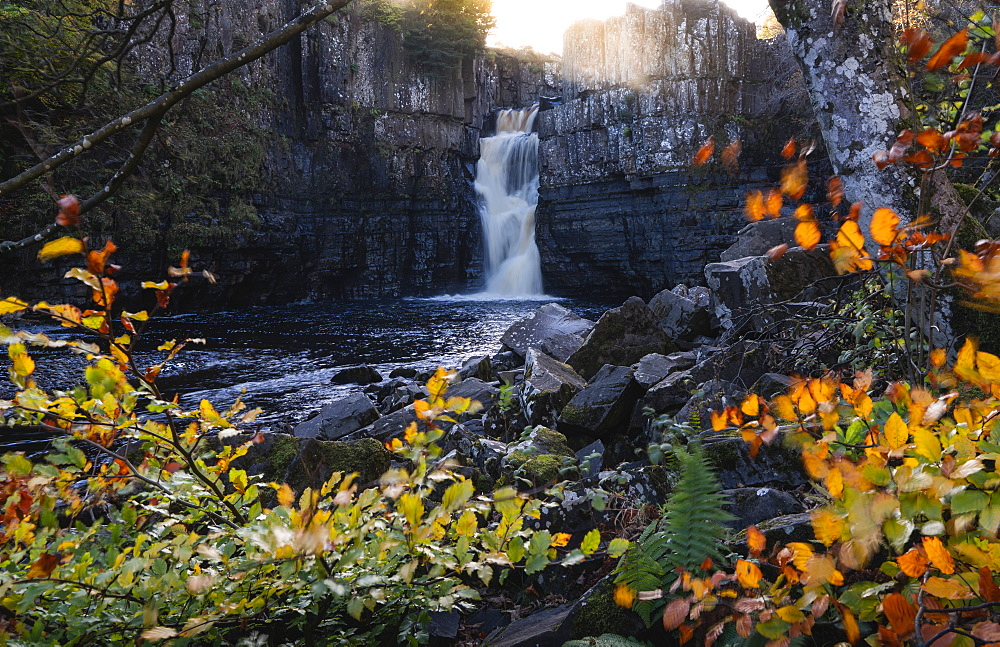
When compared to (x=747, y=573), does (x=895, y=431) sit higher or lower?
higher

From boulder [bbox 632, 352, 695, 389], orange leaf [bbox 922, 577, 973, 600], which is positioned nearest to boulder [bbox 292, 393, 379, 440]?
boulder [bbox 632, 352, 695, 389]

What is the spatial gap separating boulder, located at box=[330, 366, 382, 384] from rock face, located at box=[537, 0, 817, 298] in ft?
61.4

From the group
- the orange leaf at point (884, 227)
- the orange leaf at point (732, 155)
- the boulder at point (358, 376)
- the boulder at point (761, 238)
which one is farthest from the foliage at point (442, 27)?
the orange leaf at point (884, 227)

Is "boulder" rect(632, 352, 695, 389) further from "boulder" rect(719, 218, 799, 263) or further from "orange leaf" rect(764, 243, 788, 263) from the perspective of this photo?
"boulder" rect(719, 218, 799, 263)

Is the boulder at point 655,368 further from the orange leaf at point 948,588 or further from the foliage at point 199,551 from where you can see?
the orange leaf at point 948,588

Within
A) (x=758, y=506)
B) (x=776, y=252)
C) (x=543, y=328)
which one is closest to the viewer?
(x=776, y=252)

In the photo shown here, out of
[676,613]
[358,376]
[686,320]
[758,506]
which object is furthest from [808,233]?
[358,376]

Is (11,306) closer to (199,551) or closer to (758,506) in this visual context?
(199,551)

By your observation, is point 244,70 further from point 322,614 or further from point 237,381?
point 322,614

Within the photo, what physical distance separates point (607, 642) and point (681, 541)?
17.8 inches

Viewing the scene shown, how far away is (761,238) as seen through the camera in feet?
29.4

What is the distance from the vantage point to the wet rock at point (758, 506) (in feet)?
7.74

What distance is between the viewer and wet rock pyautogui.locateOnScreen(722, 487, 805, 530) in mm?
2359

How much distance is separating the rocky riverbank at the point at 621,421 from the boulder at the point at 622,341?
0.02m
